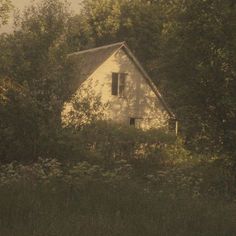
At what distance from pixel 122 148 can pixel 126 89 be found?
12.3 meters

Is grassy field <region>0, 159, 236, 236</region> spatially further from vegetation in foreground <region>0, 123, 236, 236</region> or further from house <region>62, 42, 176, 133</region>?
house <region>62, 42, 176, 133</region>

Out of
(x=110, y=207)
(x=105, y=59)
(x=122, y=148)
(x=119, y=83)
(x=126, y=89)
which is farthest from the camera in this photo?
(x=126, y=89)

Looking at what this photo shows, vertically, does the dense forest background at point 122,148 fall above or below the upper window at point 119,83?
below

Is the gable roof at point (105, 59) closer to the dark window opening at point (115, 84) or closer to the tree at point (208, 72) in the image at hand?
the dark window opening at point (115, 84)

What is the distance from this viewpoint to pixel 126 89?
35.3 m

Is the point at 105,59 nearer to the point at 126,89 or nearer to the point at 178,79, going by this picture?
the point at 126,89

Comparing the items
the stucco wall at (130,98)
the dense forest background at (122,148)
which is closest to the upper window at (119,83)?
the stucco wall at (130,98)

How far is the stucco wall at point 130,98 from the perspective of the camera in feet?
113

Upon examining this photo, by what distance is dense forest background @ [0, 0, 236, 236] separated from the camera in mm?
8633

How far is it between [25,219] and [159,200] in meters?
3.00

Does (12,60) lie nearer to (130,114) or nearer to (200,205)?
(200,205)

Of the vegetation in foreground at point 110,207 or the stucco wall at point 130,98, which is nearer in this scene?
the vegetation in foreground at point 110,207

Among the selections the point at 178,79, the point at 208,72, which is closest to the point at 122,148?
the point at 178,79

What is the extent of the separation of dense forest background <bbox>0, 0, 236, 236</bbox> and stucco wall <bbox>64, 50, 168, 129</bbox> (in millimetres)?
9573
